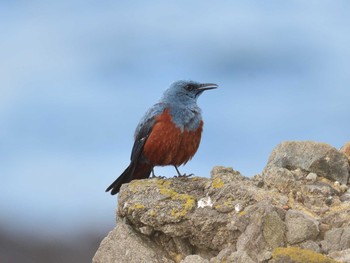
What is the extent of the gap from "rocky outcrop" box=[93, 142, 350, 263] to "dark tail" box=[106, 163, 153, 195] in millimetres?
1930

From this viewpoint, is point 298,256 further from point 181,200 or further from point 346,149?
point 346,149

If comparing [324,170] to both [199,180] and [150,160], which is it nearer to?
[199,180]

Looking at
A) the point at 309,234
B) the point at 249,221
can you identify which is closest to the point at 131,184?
the point at 249,221

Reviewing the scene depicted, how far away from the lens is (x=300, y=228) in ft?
26.1

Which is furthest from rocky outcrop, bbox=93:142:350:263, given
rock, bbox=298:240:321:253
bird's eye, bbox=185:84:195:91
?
bird's eye, bbox=185:84:195:91

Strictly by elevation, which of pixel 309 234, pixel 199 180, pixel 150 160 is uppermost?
pixel 150 160

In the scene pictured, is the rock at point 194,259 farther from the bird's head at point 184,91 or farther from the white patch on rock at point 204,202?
the bird's head at point 184,91

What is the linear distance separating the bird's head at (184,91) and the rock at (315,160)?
2.31m

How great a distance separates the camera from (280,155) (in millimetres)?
9992

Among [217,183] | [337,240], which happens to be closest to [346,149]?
[217,183]

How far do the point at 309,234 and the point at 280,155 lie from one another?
2.18 meters

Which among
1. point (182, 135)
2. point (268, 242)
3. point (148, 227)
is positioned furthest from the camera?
point (182, 135)

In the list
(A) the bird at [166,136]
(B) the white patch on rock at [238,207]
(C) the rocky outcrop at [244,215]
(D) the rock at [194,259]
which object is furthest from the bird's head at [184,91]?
(D) the rock at [194,259]

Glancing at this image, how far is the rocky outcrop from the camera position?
788cm
